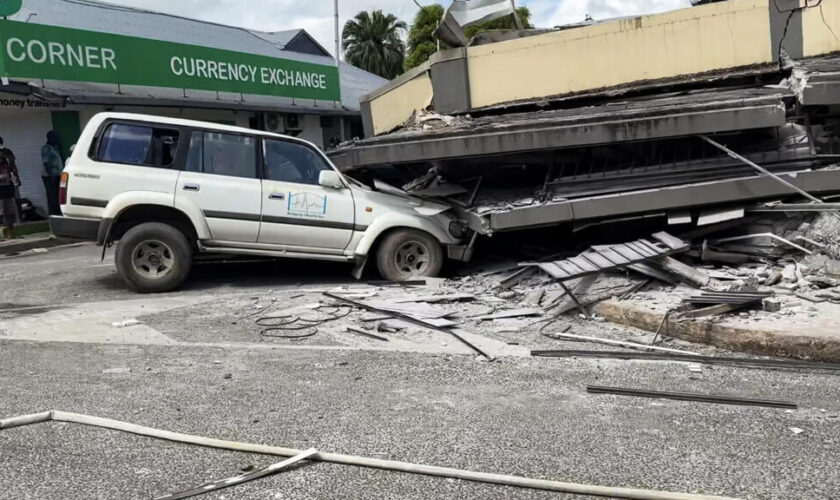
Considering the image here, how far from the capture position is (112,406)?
14.3 feet

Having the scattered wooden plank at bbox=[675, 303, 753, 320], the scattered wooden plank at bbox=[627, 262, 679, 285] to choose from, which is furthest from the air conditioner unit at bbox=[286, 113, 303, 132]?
the scattered wooden plank at bbox=[675, 303, 753, 320]

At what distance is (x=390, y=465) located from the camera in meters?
3.48

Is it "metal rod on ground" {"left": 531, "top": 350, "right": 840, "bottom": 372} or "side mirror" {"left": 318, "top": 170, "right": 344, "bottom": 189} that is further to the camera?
"side mirror" {"left": 318, "top": 170, "right": 344, "bottom": 189}

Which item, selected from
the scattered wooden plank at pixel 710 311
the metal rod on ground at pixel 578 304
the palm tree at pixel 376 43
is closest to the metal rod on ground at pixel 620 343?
the scattered wooden plank at pixel 710 311

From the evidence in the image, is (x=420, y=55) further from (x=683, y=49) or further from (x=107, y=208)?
(x=107, y=208)

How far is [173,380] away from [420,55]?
3411cm

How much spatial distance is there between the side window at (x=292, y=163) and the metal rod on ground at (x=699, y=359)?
3.84 metres

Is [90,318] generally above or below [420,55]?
below

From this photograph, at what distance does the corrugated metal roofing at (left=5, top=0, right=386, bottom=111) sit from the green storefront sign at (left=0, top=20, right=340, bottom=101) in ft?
1.10

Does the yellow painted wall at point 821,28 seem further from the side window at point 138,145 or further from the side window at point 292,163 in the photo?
the side window at point 138,145

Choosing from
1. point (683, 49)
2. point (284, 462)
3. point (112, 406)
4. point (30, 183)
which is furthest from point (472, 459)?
point (30, 183)

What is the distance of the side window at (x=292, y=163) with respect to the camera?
8102 millimetres

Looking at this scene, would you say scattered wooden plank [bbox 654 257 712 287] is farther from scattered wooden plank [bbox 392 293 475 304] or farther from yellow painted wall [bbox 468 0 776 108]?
yellow painted wall [bbox 468 0 776 108]

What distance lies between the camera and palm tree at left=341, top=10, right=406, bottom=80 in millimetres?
48000
